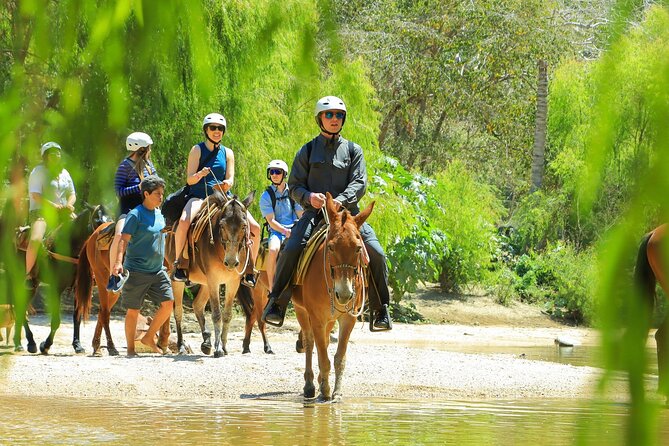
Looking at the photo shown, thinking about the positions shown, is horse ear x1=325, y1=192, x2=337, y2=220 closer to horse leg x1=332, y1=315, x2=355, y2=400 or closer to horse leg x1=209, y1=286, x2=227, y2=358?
horse leg x1=332, y1=315, x2=355, y2=400

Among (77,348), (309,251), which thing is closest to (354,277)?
(309,251)

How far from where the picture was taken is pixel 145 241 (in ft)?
43.8

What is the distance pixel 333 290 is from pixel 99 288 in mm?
5569

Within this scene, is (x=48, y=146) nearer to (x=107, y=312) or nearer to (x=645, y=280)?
(x=645, y=280)

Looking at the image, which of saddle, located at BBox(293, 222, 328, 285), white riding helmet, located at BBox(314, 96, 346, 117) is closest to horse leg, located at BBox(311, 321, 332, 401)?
saddle, located at BBox(293, 222, 328, 285)

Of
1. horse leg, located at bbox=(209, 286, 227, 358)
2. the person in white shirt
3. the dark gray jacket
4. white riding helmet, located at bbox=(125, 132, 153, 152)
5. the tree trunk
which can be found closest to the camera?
the person in white shirt

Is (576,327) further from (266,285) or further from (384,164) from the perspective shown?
(266,285)

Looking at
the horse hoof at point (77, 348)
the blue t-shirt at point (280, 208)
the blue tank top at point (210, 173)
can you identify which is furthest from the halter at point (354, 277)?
the horse hoof at point (77, 348)

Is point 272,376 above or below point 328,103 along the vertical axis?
below

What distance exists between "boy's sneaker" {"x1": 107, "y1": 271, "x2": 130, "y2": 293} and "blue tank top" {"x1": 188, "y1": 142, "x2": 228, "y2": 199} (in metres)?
Answer: 1.34

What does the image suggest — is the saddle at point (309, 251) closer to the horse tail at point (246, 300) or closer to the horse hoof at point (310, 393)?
the horse hoof at point (310, 393)

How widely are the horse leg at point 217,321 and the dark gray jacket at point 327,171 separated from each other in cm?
339

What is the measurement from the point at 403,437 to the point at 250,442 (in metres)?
1.15

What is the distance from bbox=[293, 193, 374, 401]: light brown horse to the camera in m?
9.37
